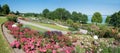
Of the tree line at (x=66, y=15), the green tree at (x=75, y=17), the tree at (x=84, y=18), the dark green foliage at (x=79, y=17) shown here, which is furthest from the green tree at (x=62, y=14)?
the tree at (x=84, y=18)

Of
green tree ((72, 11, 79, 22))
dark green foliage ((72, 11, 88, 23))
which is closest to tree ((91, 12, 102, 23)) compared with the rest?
dark green foliage ((72, 11, 88, 23))

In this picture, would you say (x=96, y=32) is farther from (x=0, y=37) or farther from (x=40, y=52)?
(x=40, y=52)

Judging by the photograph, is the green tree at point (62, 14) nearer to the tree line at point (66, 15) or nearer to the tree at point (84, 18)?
the tree line at point (66, 15)

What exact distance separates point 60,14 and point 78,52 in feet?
242

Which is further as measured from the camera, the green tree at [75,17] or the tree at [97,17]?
the green tree at [75,17]

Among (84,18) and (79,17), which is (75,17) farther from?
(84,18)

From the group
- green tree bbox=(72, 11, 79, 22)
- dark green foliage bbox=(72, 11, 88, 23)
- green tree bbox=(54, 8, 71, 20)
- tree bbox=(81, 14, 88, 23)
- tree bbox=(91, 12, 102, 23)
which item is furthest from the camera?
tree bbox=(81, 14, 88, 23)

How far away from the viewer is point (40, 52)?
10.1 m

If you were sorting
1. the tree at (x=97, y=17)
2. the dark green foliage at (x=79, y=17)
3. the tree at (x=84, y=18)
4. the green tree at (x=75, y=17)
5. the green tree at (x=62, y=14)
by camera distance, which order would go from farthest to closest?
the tree at (x=84, y=18)
the green tree at (x=75, y=17)
the dark green foliage at (x=79, y=17)
the green tree at (x=62, y=14)
the tree at (x=97, y=17)

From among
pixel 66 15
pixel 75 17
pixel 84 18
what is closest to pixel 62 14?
pixel 66 15

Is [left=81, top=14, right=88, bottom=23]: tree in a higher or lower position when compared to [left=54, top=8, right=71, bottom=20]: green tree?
lower

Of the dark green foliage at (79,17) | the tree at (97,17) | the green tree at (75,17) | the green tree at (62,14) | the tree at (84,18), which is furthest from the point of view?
the tree at (84,18)

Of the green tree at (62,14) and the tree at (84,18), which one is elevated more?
the green tree at (62,14)

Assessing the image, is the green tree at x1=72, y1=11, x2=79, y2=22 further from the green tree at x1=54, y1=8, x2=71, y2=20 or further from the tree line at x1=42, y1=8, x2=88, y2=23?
the green tree at x1=54, y1=8, x2=71, y2=20
